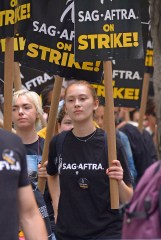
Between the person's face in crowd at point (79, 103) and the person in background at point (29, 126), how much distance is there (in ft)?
2.45

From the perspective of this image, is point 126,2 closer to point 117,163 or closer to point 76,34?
point 76,34

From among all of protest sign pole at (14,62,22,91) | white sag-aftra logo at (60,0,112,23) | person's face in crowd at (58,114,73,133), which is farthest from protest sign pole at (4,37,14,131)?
person's face in crowd at (58,114,73,133)

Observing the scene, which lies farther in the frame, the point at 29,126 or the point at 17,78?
the point at 17,78

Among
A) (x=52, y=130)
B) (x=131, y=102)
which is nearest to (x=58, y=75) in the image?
(x=52, y=130)

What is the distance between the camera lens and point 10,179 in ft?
19.1

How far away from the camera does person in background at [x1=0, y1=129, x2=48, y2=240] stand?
582 centimetres

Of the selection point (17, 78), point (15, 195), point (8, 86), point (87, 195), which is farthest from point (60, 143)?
point (15, 195)

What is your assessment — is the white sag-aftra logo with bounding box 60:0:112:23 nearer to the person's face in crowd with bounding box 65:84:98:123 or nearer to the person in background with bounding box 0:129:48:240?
the person's face in crowd with bounding box 65:84:98:123

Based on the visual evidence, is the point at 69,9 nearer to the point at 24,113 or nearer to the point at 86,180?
the point at 24,113

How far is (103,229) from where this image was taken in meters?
7.73

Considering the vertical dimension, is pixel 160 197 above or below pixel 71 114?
below

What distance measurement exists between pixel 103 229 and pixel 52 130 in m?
1.27

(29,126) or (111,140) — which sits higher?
(29,126)

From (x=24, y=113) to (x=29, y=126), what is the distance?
12 cm
